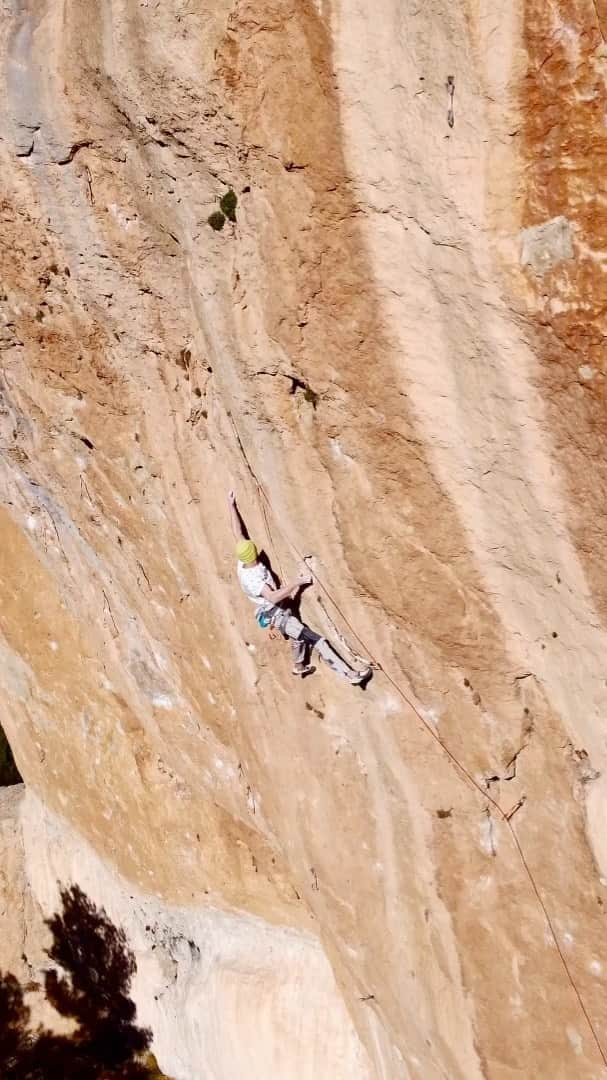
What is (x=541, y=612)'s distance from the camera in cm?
534

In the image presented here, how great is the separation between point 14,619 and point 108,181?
22.8 feet

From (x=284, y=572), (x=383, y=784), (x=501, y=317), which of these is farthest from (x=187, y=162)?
(x=383, y=784)

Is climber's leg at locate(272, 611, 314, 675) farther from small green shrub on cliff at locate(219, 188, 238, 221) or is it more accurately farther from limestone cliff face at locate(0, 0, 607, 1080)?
small green shrub on cliff at locate(219, 188, 238, 221)

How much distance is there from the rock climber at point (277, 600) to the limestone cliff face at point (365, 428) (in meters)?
0.12

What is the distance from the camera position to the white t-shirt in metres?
6.21

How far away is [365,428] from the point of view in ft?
17.6

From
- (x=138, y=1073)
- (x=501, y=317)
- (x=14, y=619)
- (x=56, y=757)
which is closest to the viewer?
(x=501, y=317)

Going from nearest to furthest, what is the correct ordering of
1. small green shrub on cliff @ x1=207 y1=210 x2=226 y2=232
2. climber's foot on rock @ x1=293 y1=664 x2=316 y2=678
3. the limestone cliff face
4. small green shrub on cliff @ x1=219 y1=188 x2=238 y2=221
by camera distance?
the limestone cliff face, small green shrub on cliff @ x1=219 y1=188 x2=238 y2=221, small green shrub on cliff @ x1=207 y1=210 x2=226 y2=232, climber's foot on rock @ x1=293 y1=664 x2=316 y2=678

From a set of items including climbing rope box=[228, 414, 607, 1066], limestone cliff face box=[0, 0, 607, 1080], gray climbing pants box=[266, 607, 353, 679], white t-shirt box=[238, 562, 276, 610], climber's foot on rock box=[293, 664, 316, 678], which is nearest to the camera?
limestone cliff face box=[0, 0, 607, 1080]

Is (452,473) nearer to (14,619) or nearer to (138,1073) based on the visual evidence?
(14,619)

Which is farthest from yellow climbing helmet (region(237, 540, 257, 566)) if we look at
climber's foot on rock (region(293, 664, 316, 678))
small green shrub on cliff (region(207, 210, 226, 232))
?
small green shrub on cliff (region(207, 210, 226, 232))

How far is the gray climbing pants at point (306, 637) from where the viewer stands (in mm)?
6312

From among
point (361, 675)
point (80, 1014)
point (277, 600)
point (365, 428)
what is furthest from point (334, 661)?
point (80, 1014)

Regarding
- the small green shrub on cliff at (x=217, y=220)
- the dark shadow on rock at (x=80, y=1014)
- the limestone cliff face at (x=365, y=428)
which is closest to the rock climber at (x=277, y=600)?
the limestone cliff face at (x=365, y=428)
